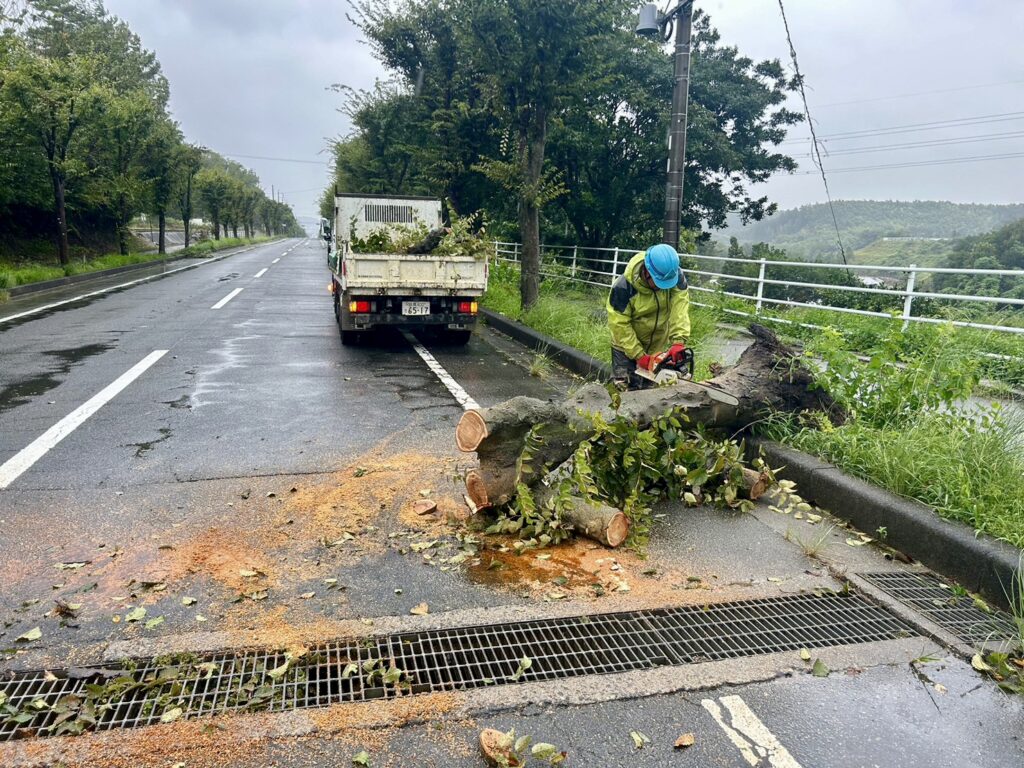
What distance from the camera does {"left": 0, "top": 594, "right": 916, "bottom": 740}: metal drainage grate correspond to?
2562mm

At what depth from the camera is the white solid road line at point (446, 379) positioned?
7.20 meters

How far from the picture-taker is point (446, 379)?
8.38 metres

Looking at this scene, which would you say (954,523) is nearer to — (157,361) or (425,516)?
(425,516)

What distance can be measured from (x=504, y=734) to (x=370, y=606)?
3.56 feet

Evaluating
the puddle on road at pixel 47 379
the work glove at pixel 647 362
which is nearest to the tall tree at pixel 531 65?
the puddle on road at pixel 47 379

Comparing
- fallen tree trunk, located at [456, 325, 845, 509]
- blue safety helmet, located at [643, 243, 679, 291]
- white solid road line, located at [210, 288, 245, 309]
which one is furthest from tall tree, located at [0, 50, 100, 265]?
fallen tree trunk, located at [456, 325, 845, 509]

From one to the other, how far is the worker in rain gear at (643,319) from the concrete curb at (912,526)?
1231 millimetres

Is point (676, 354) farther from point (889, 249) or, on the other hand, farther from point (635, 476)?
point (889, 249)

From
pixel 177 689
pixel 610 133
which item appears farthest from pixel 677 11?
pixel 610 133

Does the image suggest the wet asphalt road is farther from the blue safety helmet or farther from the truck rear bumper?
the blue safety helmet

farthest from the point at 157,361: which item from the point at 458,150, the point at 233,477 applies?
the point at 458,150

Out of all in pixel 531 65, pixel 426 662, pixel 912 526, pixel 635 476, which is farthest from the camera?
pixel 531 65

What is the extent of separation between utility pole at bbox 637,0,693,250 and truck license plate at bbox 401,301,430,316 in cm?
348

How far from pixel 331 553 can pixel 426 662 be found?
113 centimetres
